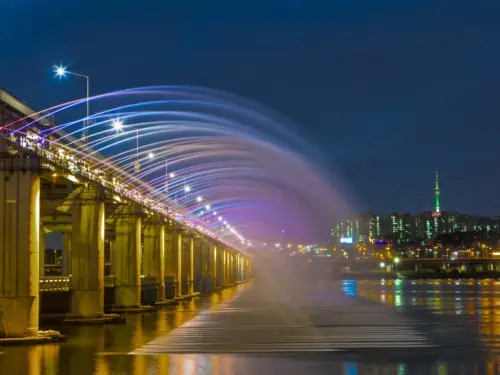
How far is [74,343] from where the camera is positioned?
33500mm

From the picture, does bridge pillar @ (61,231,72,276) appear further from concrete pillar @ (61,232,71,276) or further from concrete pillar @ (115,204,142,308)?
concrete pillar @ (115,204,142,308)

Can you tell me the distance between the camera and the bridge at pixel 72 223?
33844 millimetres

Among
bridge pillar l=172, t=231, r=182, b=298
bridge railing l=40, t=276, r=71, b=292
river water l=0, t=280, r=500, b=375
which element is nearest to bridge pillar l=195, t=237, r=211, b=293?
bridge pillar l=172, t=231, r=182, b=298

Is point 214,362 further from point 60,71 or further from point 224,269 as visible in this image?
point 224,269

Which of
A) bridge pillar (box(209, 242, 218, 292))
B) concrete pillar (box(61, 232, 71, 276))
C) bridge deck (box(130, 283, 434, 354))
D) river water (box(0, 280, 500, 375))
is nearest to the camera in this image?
river water (box(0, 280, 500, 375))

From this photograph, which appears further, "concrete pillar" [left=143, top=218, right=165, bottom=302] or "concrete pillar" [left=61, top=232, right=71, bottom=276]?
"concrete pillar" [left=61, top=232, right=71, bottom=276]

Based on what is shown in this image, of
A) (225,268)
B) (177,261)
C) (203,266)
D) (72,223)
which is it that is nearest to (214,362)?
(72,223)

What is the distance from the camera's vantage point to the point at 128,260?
60781 millimetres

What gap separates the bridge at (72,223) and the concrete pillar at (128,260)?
0.23 feet

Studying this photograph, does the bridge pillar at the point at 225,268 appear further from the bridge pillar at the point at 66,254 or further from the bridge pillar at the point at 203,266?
the bridge pillar at the point at 66,254

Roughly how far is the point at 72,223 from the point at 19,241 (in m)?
14.6

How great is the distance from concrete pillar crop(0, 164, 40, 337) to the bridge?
0.04 metres

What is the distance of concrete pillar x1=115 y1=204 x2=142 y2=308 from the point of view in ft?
198

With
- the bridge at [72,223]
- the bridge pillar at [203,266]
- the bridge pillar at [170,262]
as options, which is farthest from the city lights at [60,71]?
the bridge pillar at [203,266]
